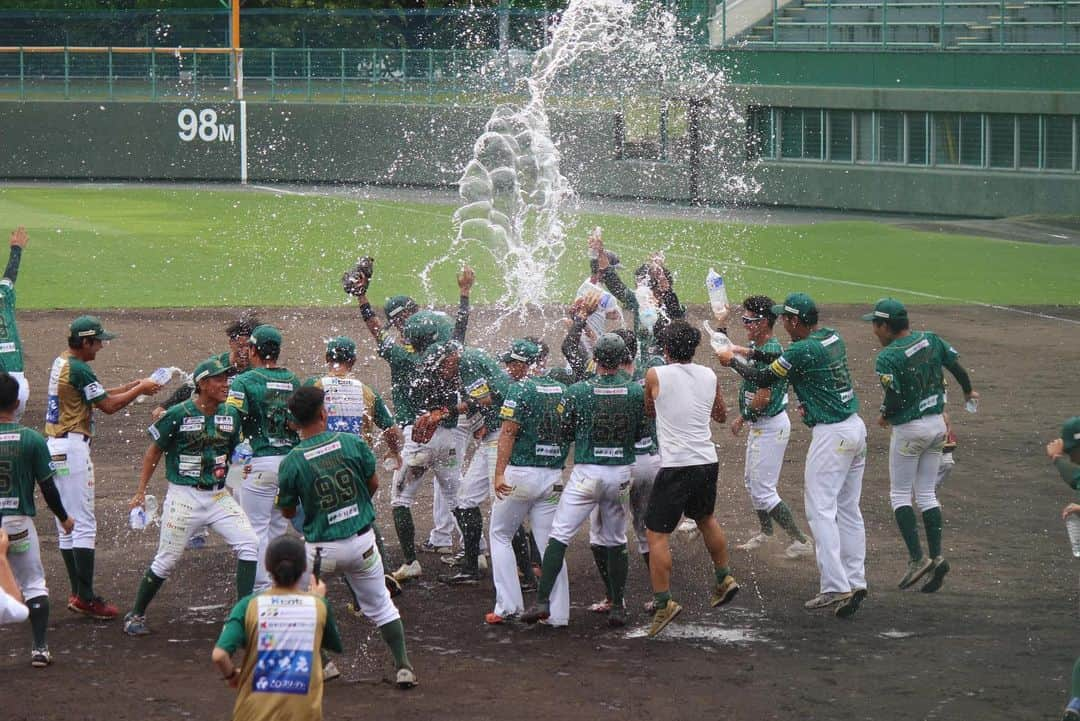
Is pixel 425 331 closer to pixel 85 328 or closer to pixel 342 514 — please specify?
pixel 85 328

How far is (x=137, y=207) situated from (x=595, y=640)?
27.3 m

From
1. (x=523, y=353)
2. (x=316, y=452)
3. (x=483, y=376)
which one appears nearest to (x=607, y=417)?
(x=523, y=353)

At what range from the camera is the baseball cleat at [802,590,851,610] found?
9.12m

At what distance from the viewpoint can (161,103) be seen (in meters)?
40.2

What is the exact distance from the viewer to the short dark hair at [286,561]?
5.81 metres

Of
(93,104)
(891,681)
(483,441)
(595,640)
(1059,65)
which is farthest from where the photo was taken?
(93,104)

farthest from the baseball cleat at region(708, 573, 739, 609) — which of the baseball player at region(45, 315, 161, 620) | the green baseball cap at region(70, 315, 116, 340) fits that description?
the green baseball cap at region(70, 315, 116, 340)

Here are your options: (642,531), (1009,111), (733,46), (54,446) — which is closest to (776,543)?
(642,531)

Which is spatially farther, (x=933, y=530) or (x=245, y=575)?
(x=933, y=530)

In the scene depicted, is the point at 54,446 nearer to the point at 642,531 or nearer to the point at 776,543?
the point at 642,531

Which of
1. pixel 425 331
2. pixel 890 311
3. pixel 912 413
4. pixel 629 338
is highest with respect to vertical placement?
pixel 890 311

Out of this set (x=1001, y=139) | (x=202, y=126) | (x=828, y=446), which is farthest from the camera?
(x=202, y=126)

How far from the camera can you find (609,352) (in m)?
8.81

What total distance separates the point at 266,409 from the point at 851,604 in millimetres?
4118
